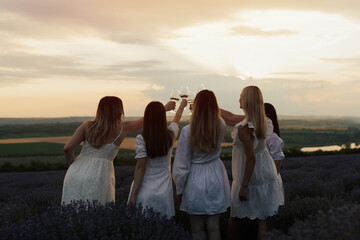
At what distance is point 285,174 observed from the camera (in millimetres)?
8766

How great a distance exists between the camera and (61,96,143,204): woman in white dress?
4.05 metres

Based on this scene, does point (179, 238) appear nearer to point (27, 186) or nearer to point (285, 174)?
point (285, 174)

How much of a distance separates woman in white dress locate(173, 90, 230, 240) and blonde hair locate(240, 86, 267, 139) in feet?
0.95

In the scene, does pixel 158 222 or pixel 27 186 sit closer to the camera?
pixel 158 222

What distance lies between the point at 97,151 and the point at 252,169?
1700 mm

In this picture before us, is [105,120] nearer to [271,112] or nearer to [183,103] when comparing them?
[183,103]

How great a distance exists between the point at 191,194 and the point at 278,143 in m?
1.24

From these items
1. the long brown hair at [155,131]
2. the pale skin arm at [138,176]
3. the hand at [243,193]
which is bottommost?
the hand at [243,193]

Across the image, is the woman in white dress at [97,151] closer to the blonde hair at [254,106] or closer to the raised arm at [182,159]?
the raised arm at [182,159]

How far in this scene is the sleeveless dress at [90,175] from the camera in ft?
13.9

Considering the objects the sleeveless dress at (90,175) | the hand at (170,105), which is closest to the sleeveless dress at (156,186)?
the sleeveless dress at (90,175)

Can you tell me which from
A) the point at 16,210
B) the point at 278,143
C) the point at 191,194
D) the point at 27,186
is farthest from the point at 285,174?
the point at 27,186

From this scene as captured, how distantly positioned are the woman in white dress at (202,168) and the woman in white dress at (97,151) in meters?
0.67


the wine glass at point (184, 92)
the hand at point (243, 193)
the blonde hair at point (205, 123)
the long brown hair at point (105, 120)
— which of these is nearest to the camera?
the blonde hair at point (205, 123)
